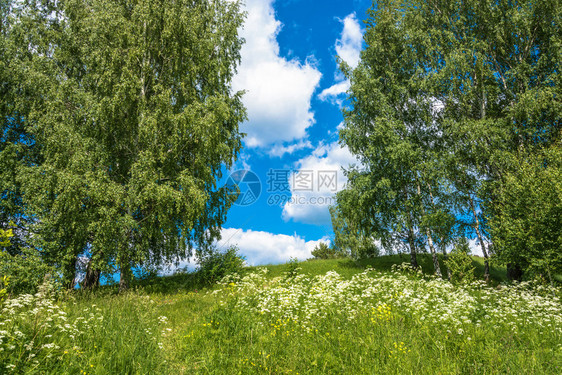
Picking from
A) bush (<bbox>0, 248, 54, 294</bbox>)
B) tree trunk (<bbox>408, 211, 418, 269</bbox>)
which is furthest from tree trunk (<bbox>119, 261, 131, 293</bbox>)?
tree trunk (<bbox>408, 211, 418, 269</bbox>)

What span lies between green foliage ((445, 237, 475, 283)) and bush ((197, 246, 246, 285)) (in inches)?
440

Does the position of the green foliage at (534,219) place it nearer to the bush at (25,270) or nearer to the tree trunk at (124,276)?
the tree trunk at (124,276)

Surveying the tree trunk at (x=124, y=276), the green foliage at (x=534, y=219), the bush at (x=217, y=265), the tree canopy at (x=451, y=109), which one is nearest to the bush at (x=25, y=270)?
the tree trunk at (x=124, y=276)

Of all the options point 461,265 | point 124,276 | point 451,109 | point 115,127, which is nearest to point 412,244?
point 461,265

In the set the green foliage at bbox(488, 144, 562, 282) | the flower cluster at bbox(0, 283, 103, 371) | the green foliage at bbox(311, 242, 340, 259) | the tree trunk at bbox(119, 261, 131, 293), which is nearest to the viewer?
the flower cluster at bbox(0, 283, 103, 371)

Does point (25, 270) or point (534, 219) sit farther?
point (534, 219)

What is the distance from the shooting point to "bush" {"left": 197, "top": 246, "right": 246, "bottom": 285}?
16.8 metres

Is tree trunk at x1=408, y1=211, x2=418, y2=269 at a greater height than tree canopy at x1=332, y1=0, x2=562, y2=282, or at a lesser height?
lesser

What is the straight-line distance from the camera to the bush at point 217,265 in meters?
16.8

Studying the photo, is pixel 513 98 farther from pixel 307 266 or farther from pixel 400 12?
pixel 307 266

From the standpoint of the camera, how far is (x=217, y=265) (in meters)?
17.2

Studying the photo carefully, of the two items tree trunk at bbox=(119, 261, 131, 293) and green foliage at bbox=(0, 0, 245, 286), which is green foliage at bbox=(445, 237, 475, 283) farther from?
tree trunk at bbox=(119, 261, 131, 293)

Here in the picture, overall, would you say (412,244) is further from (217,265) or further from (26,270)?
(26,270)

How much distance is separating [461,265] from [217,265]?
41.9 feet
